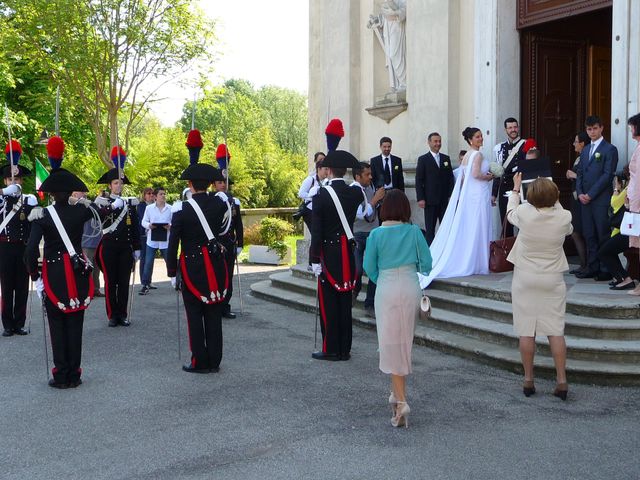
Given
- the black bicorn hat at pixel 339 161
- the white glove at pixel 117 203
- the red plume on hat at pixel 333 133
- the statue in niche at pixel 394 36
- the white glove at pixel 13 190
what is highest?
the statue in niche at pixel 394 36

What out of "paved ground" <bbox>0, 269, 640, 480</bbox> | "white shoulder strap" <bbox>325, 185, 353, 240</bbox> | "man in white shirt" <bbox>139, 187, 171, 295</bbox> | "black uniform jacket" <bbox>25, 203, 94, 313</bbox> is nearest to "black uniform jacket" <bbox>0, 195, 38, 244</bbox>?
"paved ground" <bbox>0, 269, 640, 480</bbox>

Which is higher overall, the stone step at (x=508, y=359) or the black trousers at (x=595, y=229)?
the black trousers at (x=595, y=229)

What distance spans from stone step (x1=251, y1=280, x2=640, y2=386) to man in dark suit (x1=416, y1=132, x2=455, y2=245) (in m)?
2.06

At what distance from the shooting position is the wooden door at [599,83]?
39.0 feet

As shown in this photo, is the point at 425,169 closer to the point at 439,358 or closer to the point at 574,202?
the point at 574,202

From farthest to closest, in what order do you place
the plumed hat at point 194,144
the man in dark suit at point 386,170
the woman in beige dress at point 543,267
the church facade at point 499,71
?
the man in dark suit at point 386,170 → the church facade at point 499,71 → the plumed hat at point 194,144 → the woman in beige dress at point 543,267

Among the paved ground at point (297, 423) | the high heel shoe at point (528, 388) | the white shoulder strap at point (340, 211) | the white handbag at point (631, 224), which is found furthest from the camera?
the white shoulder strap at point (340, 211)

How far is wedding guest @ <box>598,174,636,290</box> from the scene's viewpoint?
27.9 feet

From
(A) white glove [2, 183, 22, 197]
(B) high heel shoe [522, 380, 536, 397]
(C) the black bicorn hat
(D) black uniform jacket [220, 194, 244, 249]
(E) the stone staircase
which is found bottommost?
(B) high heel shoe [522, 380, 536, 397]

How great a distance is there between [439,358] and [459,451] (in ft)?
9.23

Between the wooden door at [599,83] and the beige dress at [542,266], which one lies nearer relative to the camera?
the beige dress at [542,266]

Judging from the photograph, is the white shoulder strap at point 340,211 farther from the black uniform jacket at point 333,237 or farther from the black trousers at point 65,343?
the black trousers at point 65,343

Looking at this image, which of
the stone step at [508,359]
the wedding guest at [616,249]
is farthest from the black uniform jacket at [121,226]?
the wedding guest at [616,249]

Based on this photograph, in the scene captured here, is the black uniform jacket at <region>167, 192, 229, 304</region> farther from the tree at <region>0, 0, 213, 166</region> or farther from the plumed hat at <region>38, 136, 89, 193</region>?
the tree at <region>0, 0, 213, 166</region>
